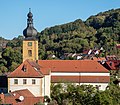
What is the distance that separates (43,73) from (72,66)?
350 inches

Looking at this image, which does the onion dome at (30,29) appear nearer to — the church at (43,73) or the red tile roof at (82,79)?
the church at (43,73)

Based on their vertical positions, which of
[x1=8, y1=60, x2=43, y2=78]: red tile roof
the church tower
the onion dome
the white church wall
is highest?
the onion dome

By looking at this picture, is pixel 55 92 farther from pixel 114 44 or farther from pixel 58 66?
pixel 114 44

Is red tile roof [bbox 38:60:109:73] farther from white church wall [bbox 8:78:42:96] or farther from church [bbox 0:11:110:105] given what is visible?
white church wall [bbox 8:78:42:96]

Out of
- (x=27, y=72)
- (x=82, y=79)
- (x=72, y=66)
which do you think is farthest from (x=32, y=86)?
(x=72, y=66)

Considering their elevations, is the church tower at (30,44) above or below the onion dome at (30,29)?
below

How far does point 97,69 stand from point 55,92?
1075 cm

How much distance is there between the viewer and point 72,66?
5997 centimetres

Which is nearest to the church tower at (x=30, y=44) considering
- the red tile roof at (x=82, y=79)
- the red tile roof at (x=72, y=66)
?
the red tile roof at (x=72, y=66)

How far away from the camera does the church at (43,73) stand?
5009cm

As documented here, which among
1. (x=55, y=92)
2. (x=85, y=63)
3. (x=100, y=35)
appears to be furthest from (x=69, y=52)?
(x=55, y=92)

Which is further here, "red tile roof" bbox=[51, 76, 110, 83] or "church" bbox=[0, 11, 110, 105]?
"red tile roof" bbox=[51, 76, 110, 83]

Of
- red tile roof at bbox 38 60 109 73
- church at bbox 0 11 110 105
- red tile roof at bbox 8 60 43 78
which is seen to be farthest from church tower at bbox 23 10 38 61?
red tile roof at bbox 8 60 43 78

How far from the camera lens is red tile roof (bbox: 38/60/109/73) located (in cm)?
5912
